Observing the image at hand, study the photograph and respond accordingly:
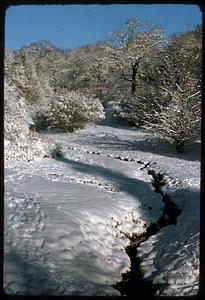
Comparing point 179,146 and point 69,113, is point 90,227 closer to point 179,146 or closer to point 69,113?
point 179,146

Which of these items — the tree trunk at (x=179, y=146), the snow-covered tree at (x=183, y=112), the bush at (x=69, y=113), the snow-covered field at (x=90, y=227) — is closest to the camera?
the snow-covered field at (x=90, y=227)

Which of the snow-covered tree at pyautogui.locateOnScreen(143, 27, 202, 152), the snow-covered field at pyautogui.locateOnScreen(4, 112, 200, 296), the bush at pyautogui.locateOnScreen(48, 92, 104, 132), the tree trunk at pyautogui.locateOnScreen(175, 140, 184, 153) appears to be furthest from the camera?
the bush at pyautogui.locateOnScreen(48, 92, 104, 132)

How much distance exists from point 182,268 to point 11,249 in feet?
8.23

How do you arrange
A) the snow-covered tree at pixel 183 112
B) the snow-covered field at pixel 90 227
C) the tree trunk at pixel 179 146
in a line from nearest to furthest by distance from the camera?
the snow-covered field at pixel 90 227 < the snow-covered tree at pixel 183 112 < the tree trunk at pixel 179 146

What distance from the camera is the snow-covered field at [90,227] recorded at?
17.8 feet

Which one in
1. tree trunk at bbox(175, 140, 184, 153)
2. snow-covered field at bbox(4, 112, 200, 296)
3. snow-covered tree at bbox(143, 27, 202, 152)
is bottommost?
snow-covered field at bbox(4, 112, 200, 296)

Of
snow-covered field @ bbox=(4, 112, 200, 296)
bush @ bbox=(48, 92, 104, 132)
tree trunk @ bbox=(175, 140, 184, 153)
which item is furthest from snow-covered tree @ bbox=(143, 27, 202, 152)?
bush @ bbox=(48, 92, 104, 132)

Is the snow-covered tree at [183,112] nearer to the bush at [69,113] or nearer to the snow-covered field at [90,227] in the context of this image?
the snow-covered field at [90,227]

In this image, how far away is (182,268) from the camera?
19.6 ft

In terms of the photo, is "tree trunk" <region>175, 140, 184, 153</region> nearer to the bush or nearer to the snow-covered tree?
the snow-covered tree

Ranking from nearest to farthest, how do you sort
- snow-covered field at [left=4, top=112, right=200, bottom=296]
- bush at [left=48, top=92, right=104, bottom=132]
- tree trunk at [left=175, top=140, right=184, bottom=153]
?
snow-covered field at [left=4, top=112, right=200, bottom=296] → tree trunk at [left=175, top=140, right=184, bottom=153] → bush at [left=48, top=92, right=104, bottom=132]

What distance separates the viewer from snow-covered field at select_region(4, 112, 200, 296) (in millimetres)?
5434

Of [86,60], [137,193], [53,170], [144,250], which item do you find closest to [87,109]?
[53,170]

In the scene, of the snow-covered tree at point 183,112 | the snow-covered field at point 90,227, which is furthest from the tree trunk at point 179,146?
the snow-covered field at point 90,227
